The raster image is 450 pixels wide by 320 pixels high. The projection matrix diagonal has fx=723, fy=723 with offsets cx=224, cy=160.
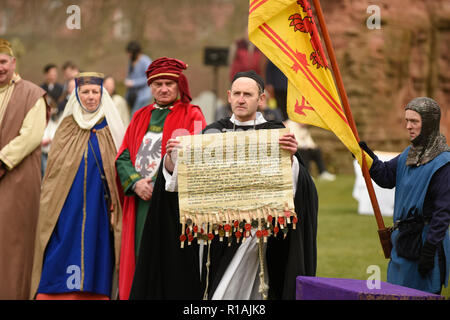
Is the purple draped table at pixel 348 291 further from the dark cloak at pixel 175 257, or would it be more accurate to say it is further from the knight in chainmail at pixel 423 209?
the knight in chainmail at pixel 423 209

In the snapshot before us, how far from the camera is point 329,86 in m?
5.02

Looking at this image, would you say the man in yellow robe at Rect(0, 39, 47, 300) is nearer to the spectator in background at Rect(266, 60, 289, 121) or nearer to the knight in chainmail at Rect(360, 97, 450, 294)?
the knight in chainmail at Rect(360, 97, 450, 294)

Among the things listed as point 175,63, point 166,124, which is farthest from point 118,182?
point 175,63

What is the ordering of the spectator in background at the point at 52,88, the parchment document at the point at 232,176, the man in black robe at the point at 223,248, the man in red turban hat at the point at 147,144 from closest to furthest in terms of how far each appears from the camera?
the parchment document at the point at 232,176 < the man in black robe at the point at 223,248 < the man in red turban hat at the point at 147,144 < the spectator in background at the point at 52,88

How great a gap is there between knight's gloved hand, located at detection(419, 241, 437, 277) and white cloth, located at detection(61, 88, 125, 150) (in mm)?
2940

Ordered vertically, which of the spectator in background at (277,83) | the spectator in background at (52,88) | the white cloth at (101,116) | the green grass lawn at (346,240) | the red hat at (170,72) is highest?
the spectator in background at (277,83)

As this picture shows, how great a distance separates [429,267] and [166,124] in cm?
244

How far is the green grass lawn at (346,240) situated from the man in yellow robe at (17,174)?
303 cm

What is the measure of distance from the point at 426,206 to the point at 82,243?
296 centimetres

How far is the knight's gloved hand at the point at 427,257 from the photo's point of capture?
4.78 metres

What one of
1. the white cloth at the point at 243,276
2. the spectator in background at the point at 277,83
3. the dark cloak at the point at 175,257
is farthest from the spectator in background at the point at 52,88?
the white cloth at the point at 243,276

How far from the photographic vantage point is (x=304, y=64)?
198 inches

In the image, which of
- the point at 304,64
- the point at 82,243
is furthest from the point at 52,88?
the point at 304,64

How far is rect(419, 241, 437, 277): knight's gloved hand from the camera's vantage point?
4781 millimetres
